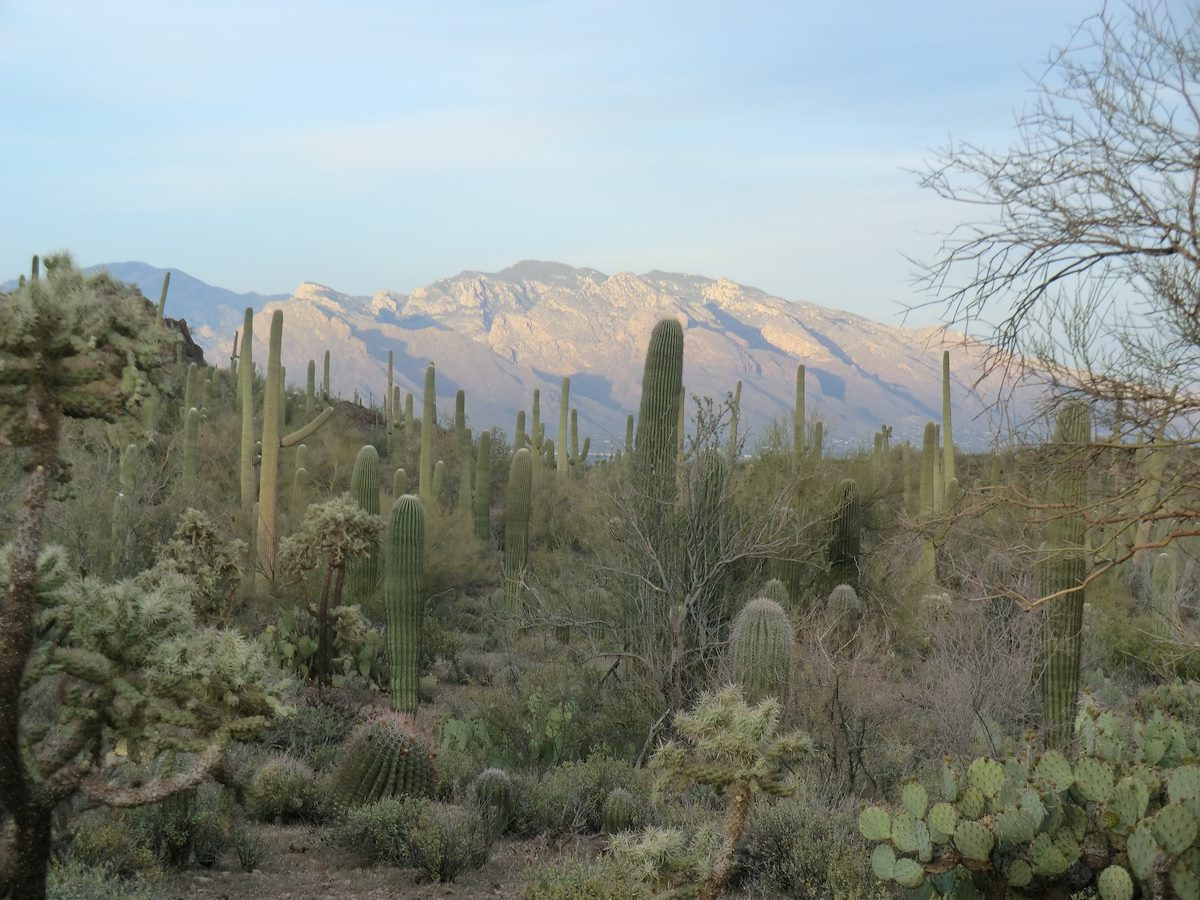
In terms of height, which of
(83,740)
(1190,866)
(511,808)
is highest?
(83,740)

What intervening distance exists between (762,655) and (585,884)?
13.5 feet

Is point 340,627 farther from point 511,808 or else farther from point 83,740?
point 83,740

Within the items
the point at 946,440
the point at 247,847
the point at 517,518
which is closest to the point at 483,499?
the point at 517,518

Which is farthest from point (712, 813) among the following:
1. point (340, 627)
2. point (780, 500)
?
point (340, 627)

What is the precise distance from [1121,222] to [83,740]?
642cm

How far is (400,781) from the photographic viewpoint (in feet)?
28.0

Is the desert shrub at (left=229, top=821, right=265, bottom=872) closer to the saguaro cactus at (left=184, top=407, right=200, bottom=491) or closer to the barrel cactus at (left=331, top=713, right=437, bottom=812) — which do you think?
the barrel cactus at (left=331, top=713, right=437, bottom=812)

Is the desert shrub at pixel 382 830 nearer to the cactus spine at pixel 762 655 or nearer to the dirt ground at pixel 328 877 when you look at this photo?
the dirt ground at pixel 328 877

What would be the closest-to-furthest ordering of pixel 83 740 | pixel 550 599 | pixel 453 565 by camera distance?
pixel 83 740, pixel 550 599, pixel 453 565

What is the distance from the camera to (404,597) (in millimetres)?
13938

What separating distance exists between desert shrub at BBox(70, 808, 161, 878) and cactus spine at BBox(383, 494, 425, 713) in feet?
21.8

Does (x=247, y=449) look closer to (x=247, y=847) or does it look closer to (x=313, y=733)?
(x=313, y=733)

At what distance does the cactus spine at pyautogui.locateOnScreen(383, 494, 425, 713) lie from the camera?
1365 cm

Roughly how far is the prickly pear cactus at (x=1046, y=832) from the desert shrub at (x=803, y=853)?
484 mm
